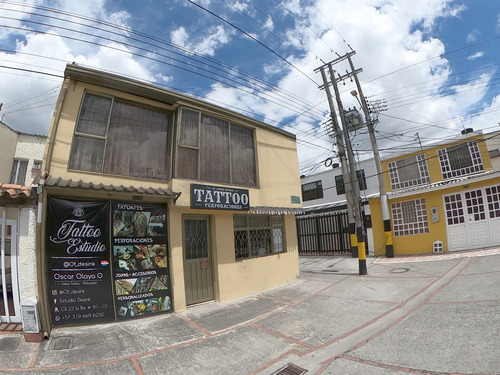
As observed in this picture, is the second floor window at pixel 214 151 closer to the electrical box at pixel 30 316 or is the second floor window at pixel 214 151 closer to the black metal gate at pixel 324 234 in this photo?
the electrical box at pixel 30 316

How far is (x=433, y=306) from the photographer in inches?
220

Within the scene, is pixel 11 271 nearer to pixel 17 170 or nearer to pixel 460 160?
pixel 17 170

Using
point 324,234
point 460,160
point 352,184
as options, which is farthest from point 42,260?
point 460,160

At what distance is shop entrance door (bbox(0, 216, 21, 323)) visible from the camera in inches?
186

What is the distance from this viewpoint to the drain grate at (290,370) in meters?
3.76

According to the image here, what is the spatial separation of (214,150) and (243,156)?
1.08 m

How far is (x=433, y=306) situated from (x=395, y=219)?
28.8ft

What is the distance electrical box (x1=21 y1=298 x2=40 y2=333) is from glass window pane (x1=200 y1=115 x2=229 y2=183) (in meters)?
4.21

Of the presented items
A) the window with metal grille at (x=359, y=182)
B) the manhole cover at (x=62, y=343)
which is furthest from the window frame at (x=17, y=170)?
the window with metal grille at (x=359, y=182)

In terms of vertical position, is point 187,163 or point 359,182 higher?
point 359,182

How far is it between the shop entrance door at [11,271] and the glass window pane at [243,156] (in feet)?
16.3

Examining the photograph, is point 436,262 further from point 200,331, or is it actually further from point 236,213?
point 200,331

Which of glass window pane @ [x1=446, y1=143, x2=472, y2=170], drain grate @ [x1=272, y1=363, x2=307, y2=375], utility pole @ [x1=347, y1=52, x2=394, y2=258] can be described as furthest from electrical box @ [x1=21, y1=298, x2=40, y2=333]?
glass window pane @ [x1=446, y1=143, x2=472, y2=170]

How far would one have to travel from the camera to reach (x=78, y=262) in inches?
207
